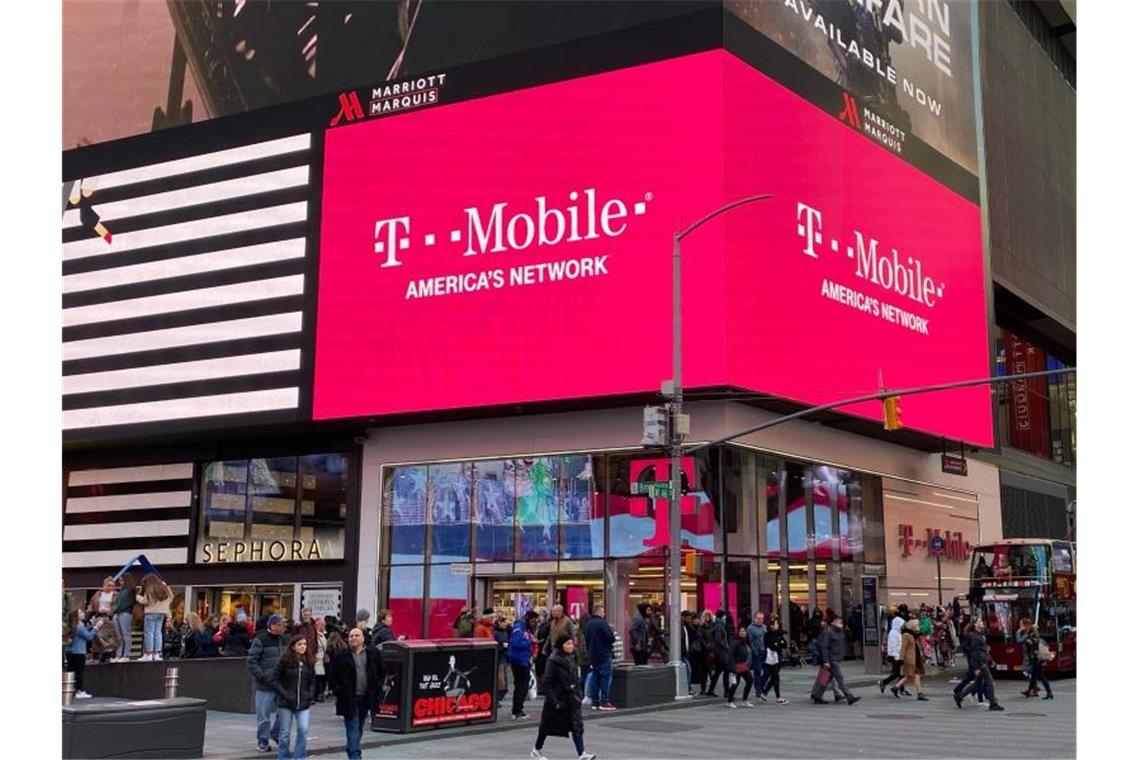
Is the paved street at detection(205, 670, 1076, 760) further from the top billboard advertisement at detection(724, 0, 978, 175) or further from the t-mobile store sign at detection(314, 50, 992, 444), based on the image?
the top billboard advertisement at detection(724, 0, 978, 175)

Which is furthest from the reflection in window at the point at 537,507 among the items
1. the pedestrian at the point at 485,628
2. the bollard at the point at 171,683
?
the bollard at the point at 171,683

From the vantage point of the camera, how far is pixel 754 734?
19.1 metres

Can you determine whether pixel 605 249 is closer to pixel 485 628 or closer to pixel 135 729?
pixel 485 628

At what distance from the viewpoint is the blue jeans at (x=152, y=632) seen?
83.6 feet

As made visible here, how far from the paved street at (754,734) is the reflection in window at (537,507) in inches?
459

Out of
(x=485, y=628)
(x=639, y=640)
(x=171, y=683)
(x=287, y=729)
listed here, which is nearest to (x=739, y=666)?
(x=639, y=640)

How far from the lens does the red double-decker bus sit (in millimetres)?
31031

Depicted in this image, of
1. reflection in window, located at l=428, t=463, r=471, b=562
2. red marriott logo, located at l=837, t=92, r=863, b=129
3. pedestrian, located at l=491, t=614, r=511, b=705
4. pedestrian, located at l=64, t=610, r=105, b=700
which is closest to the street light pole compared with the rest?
pedestrian, located at l=491, t=614, r=511, b=705

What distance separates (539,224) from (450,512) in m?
9.67

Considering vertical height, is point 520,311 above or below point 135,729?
above

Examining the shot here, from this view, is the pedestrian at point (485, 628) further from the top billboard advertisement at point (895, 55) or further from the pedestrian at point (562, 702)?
the top billboard advertisement at point (895, 55)

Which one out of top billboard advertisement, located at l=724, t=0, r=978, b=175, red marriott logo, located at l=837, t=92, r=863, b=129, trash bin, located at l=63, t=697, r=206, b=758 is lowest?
trash bin, located at l=63, t=697, r=206, b=758

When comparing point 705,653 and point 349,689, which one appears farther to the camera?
point 705,653

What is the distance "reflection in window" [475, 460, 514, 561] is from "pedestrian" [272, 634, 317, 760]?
2126 centimetres
